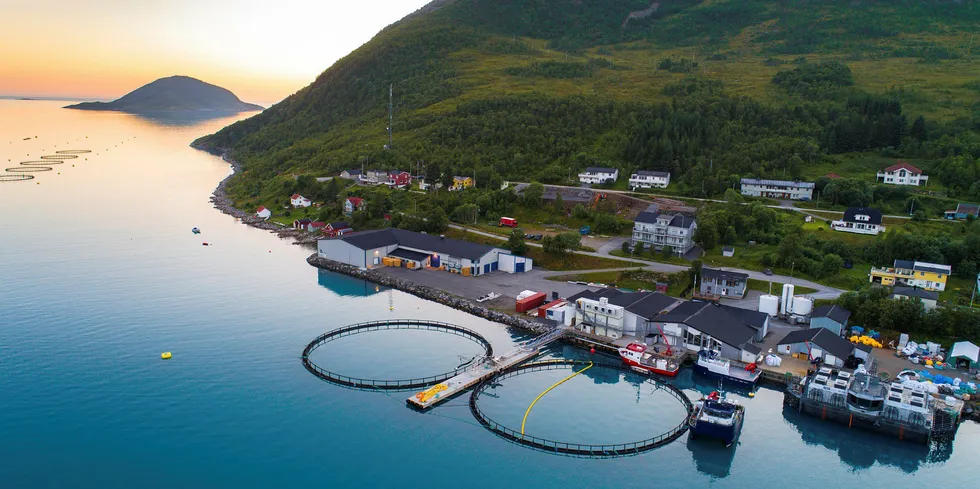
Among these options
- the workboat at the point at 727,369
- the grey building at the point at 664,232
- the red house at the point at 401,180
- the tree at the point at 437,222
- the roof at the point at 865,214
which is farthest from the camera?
the red house at the point at 401,180

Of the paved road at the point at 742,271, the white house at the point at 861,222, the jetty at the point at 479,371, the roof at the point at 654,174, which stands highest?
the roof at the point at 654,174

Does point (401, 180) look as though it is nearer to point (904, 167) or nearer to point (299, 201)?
point (299, 201)

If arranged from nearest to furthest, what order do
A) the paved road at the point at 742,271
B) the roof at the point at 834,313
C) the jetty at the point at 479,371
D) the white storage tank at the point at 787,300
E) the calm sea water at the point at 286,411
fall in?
the calm sea water at the point at 286,411 < the jetty at the point at 479,371 < the roof at the point at 834,313 < the white storage tank at the point at 787,300 < the paved road at the point at 742,271

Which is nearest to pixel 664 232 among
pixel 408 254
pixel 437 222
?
pixel 437 222

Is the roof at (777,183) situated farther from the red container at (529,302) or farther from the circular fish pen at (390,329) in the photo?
the circular fish pen at (390,329)

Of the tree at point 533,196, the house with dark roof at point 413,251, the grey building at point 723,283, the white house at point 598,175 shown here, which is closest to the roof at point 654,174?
the white house at point 598,175

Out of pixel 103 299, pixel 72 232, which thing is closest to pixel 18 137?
pixel 72 232

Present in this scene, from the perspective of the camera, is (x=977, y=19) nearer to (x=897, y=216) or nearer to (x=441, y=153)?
(x=897, y=216)
